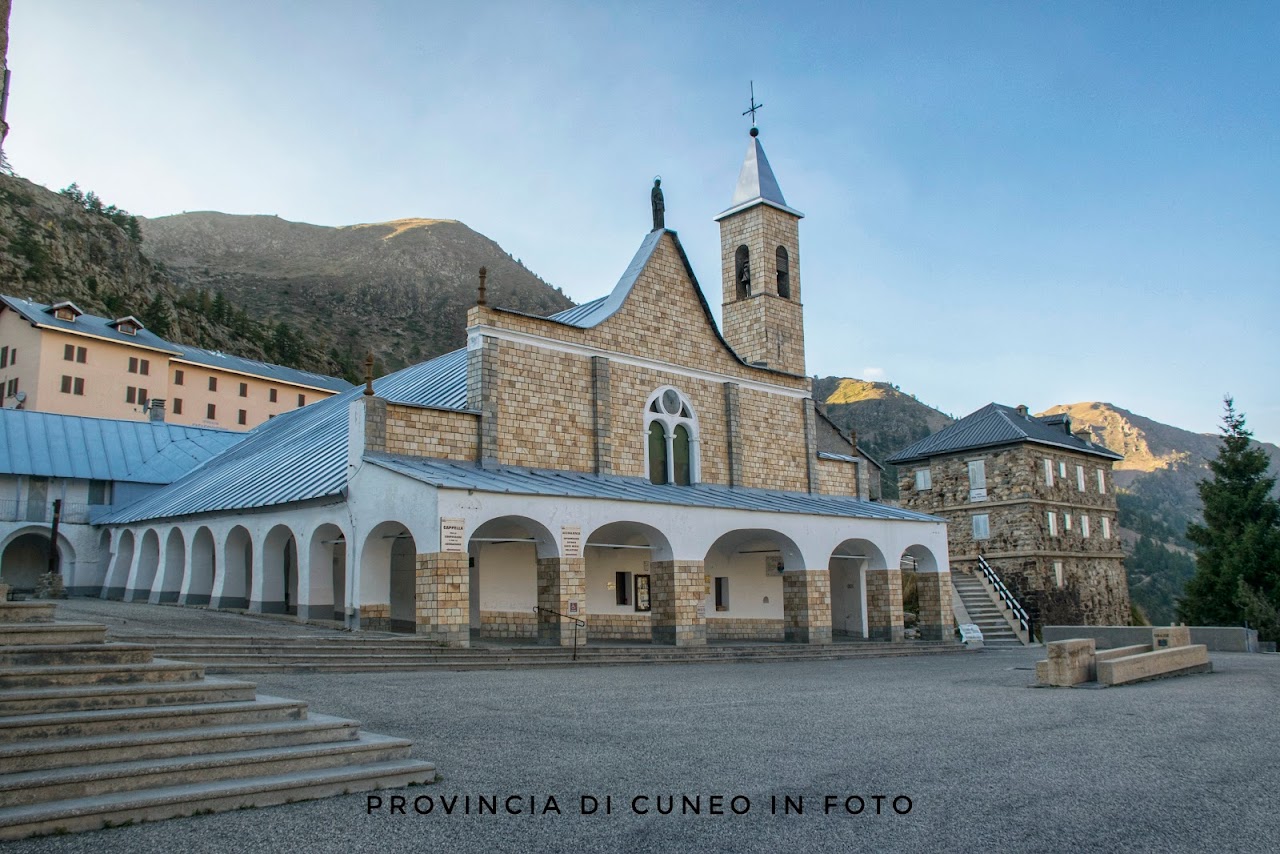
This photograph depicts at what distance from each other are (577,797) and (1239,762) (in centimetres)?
564

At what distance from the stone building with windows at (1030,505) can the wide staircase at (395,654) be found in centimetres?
1769

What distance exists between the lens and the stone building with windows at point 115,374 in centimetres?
4575

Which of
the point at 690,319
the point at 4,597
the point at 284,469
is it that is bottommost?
the point at 4,597

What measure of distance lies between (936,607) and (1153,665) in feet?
40.5

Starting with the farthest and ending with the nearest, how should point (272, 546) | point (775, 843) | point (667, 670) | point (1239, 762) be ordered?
point (272, 546) → point (667, 670) → point (1239, 762) → point (775, 843)

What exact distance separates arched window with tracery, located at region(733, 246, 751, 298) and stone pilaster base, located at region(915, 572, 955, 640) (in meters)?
10.8

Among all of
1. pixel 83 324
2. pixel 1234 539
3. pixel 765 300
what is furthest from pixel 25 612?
pixel 83 324

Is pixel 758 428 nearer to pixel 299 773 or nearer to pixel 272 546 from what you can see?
pixel 272 546

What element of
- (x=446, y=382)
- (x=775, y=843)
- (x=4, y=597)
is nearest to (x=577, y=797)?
(x=775, y=843)

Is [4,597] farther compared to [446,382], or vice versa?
[446,382]

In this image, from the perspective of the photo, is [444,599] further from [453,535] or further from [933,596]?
[933,596]

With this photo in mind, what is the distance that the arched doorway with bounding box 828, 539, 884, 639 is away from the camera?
94.9 feet

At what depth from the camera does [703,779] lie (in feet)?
23.4

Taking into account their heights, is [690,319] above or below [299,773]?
above
